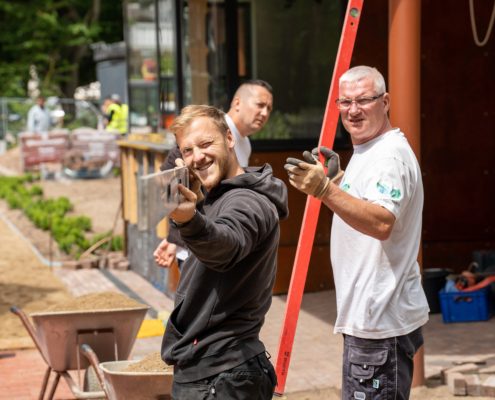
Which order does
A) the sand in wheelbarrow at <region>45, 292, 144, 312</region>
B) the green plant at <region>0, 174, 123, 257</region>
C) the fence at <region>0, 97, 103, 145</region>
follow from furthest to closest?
the fence at <region>0, 97, 103, 145</region>
the green plant at <region>0, 174, 123, 257</region>
the sand in wheelbarrow at <region>45, 292, 144, 312</region>

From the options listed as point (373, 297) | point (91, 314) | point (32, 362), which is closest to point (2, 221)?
point (32, 362)

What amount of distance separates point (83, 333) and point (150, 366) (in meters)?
1.02

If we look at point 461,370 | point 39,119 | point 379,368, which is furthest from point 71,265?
point 39,119

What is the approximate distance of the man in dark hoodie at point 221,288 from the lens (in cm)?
338

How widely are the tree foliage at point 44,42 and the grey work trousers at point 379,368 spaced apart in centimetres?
3701

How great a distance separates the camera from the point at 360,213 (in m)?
3.65

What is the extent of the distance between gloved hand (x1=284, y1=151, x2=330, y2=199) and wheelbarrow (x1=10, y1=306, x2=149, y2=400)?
8.60 ft

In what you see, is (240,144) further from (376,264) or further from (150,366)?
(376,264)

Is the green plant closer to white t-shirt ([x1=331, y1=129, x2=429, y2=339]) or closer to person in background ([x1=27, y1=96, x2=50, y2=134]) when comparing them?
person in background ([x1=27, y1=96, x2=50, y2=134])

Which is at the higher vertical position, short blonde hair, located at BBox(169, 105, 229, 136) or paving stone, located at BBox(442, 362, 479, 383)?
short blonde hair, located at BBox(169, 105, 229, 136)

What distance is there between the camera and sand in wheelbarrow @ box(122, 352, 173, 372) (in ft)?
16.5

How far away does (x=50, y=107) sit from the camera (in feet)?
101

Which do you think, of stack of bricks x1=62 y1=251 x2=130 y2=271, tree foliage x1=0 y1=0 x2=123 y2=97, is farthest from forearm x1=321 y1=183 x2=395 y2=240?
tree foliage x1=0 y1=0 x2=123 y2=97

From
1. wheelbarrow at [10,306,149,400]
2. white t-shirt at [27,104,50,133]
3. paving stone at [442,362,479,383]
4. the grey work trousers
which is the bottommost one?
white t-shirt at [27,104,50,133]
